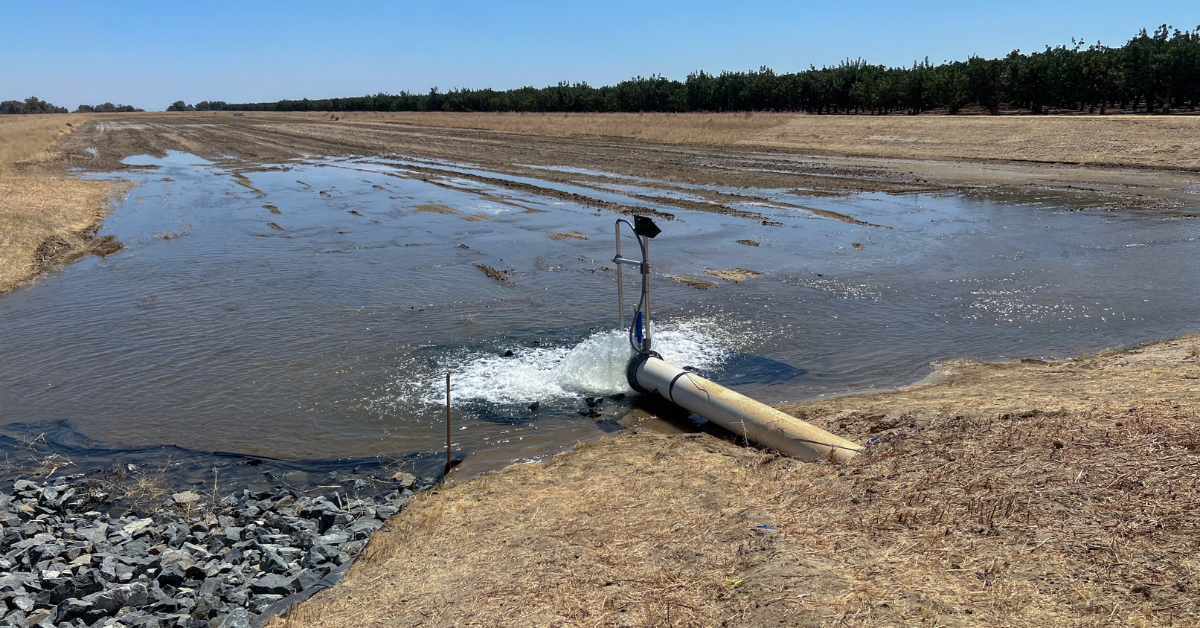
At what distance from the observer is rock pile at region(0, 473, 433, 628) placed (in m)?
5.14

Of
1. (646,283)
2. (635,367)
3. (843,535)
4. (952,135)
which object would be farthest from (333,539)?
(952,135)

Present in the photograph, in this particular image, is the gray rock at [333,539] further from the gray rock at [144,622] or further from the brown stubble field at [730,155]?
the brown stubble field at [730,155]

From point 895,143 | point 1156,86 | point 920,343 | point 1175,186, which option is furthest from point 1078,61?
point 920,343

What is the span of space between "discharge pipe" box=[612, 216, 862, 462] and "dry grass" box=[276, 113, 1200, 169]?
2999cm

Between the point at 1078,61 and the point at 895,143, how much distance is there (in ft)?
80.1

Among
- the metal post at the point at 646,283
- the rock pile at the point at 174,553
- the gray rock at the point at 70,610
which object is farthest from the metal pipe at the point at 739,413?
the gray rock at the point at 70,610

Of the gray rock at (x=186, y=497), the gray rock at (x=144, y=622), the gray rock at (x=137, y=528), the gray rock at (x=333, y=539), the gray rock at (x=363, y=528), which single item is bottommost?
the gray rock at (x=186, y=497)

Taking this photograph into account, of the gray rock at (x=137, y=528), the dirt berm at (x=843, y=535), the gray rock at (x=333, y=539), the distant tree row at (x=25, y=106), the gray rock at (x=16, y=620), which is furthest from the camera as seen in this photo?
the distant tree row at (x=25, y=106)

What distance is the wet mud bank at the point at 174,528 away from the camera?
5203mm

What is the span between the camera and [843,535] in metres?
5.07

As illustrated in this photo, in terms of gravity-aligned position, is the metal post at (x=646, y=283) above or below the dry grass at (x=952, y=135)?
below

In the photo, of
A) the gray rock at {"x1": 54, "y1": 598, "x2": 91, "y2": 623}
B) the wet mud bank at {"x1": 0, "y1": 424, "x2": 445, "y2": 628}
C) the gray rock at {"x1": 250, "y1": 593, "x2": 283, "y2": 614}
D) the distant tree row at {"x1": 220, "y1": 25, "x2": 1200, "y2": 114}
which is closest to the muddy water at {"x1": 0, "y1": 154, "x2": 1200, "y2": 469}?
the wet mud bank at {"x1": 0, "y1": 424, "x2": 445, "y2": 628}

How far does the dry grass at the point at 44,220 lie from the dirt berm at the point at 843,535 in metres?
14.0

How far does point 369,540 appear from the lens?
6219mm
